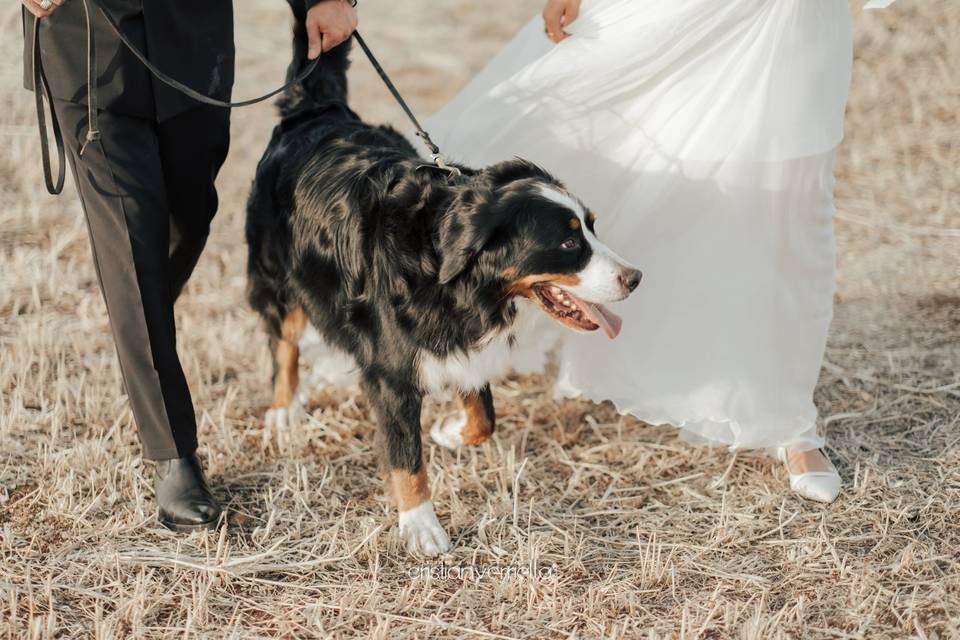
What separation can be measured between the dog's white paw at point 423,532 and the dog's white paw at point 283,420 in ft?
2.73

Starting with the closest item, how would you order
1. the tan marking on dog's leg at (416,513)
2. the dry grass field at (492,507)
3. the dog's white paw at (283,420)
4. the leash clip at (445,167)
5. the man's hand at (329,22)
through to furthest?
the dry grass field at (492,507)
the leash clip at (445,167)
the tan marking on dog's leg at (416,513)
the man's hand at (329,22)
the dog's white paw at (283,420)

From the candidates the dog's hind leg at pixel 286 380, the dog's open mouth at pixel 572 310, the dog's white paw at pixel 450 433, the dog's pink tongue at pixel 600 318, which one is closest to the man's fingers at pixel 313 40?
the dog's hind leg at pixel 286 380

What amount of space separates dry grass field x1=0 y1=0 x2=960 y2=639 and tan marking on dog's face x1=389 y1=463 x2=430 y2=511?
0.51 ft

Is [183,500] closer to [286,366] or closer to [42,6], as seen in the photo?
[286,366]

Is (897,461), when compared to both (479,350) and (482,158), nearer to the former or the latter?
(479,350)

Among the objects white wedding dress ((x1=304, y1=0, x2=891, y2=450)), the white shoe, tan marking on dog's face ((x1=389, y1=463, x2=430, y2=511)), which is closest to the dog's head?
white wedding dress ((x1=304, y1=0, x2=891, y2=450))

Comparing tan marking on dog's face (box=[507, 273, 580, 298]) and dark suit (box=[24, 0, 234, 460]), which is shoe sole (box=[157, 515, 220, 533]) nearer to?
dark suit (box=[24, 0, 234, 460])

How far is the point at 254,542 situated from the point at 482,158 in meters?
1.64

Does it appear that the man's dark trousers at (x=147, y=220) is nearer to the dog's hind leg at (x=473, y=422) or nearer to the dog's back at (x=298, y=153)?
the dog's back at (x=298, y=153)

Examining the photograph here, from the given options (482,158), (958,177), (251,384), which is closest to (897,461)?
(482,158)

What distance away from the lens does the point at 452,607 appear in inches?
111

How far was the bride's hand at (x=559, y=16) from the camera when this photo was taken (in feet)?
11.1

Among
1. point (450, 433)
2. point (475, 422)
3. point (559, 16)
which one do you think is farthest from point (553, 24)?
point (450, 433)

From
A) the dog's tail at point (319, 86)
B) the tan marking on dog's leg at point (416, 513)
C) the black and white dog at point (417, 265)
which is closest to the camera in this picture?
the black and white dog at point (417, 265)
